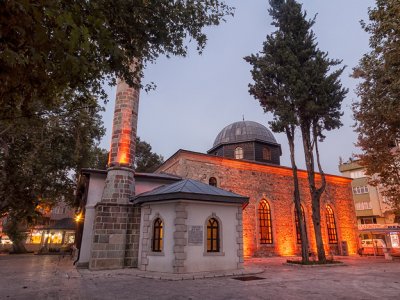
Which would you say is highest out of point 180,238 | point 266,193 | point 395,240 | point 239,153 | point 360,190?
point 239,153

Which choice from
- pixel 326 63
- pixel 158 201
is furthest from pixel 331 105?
pixel 158 201

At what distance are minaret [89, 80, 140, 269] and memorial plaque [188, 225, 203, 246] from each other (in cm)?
327

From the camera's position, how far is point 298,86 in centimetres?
1454

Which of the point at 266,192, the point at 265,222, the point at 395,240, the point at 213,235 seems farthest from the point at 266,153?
the point at 213,235

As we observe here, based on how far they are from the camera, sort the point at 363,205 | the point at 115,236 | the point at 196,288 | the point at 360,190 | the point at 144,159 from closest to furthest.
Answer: the point at 196,288 → the point at 115,236 → the point at 144,159 → the point at 363,205 → the point at 360,190

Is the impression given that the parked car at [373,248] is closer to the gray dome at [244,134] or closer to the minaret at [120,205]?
the gray dome at [244,134]

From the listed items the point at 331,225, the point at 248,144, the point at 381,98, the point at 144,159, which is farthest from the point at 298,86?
the point at 144,159

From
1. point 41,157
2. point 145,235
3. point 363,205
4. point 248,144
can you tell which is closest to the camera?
point 145,235

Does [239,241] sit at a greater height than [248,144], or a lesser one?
lesser

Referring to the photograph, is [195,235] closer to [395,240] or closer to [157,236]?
[157,236]

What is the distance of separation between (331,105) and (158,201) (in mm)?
11435

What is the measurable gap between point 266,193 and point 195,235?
1074cm

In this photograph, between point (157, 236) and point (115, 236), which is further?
point (115, 236)

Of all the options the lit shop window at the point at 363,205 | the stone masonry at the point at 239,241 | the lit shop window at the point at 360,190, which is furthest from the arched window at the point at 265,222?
the lit shop window at the point at 360,190
